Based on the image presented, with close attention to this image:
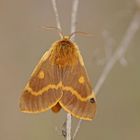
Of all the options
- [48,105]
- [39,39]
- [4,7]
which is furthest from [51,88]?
[4,7]

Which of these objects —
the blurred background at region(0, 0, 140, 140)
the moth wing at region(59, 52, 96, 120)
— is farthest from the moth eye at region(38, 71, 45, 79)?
the blurred background at region(0, 0, 140, 140)

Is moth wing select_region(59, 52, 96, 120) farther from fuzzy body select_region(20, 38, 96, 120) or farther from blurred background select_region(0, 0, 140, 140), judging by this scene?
blurred background select_region(0, 0, 140, 140)

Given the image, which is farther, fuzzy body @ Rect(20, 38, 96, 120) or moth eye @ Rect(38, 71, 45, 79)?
moth eye @ Rect(38, 71, 45, 79)

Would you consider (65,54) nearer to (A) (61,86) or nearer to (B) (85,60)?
(A) (61,86)

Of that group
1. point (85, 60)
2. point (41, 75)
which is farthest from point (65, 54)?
point (85, 60)

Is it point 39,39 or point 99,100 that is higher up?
point 39,39

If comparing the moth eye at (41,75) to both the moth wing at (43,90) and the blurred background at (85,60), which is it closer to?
the moth wing at (43,90)

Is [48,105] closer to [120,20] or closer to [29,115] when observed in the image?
[29,115]

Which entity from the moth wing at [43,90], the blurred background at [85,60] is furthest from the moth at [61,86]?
the blurred background at [85,60]
